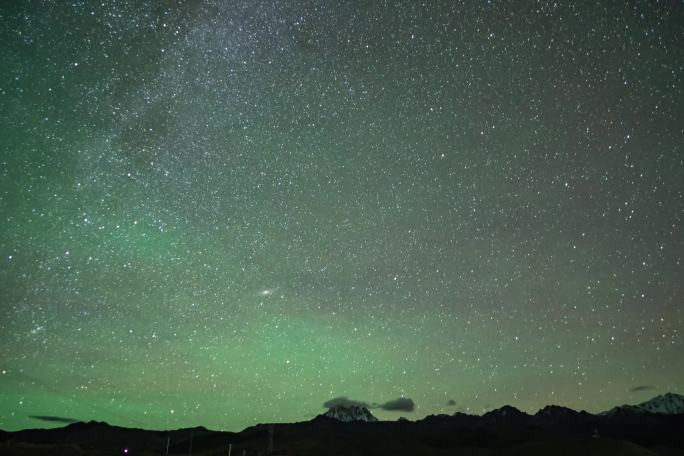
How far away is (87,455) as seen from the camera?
108938 mm

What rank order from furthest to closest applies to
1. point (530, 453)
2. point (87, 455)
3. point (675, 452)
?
point (675, 452), point (530, 453), point (87, 455)

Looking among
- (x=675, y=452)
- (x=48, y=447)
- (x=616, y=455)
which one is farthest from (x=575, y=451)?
(x=48, y=447)

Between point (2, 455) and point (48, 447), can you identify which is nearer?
point (2, 455)

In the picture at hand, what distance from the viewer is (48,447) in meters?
110


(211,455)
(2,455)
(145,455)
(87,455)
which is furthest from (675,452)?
(2,455)

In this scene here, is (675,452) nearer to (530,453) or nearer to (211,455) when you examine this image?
(530,453)

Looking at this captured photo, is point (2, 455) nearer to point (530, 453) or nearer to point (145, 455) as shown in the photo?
point (145, 455)

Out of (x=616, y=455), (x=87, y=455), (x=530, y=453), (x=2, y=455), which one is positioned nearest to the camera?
(x=2, y=455)

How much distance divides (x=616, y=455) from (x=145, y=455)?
139 meters

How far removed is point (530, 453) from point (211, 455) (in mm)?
114918

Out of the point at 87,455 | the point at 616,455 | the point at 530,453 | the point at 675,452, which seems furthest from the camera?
the point at 675,452

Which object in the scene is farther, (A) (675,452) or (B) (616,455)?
(A) (675,452)

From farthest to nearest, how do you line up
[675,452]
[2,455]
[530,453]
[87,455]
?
[675,452] → [530,453] → [87,455] → [2,455]

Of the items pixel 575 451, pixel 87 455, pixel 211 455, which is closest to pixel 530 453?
pixel 575 451
